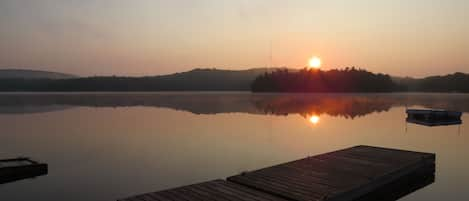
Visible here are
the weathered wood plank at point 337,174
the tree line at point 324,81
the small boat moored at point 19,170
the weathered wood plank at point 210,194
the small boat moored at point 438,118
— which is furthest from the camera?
the tree line at point 324,81

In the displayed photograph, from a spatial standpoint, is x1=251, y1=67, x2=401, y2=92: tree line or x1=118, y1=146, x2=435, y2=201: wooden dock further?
x1=251, y1=67, x2=401, y2=92: tree line

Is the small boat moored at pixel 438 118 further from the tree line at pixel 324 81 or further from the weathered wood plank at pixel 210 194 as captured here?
the tree line at pixel 324 81

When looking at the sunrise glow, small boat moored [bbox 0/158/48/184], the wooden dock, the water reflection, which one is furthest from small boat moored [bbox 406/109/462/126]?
small boat moored [bbox 0/158/48/184]

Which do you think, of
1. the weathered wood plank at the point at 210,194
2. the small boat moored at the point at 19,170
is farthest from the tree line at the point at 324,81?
the weathered wood plank at the point at 210,194

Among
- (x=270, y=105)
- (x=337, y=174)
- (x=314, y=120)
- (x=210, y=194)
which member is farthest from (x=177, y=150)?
(x=270, y=105)

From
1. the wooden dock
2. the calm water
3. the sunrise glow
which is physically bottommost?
the calm water

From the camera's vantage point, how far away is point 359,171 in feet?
30.9

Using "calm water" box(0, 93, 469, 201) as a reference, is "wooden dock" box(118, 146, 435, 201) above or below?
above

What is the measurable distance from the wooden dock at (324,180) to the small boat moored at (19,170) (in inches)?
237

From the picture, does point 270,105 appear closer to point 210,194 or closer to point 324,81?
point 210,194

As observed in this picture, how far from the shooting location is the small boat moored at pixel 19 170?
10.7m

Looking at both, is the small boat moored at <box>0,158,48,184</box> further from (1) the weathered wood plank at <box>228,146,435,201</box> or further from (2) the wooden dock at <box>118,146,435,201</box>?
(1) the weathered wood plank at <box>228,146,435,201</box>

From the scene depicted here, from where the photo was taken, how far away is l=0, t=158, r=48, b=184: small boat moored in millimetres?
10656

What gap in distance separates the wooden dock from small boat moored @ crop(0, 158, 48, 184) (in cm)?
602
